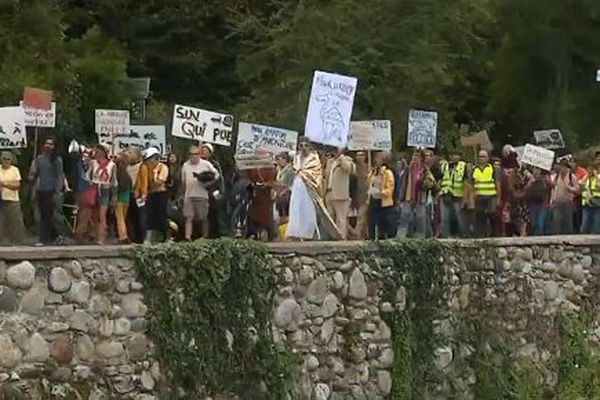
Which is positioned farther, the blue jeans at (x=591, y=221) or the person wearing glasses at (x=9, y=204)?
the blue jeans at (x=591, y=221)

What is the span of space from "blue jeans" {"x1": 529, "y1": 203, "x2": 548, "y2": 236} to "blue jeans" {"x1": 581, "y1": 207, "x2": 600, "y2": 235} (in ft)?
1.87

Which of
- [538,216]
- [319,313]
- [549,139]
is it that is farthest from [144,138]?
[549,139]

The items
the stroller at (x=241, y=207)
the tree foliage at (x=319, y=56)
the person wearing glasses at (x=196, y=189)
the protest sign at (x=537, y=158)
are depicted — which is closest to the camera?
the person wearing glasses at (x=196, y=189)

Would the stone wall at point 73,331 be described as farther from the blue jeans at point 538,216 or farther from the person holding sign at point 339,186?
the blue jeans at point 538,216

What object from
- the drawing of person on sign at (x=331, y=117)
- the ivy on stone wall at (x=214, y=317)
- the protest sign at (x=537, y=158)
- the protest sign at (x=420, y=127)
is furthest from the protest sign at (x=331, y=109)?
the protest sign at (x=537, y=158)

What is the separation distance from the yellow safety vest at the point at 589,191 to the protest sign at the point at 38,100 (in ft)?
24.7

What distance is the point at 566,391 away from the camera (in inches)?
723

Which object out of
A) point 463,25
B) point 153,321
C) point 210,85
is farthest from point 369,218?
point 210,85

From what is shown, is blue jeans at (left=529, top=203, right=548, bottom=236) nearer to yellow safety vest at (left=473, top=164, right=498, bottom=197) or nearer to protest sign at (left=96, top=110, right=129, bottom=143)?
yellow safety vest at (left=473, top=164, right=498, bottom=197)

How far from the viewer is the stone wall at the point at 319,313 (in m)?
11.8

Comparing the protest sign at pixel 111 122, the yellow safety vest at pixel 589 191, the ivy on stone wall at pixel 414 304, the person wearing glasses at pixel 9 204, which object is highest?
the protest sign at pixel 111 122

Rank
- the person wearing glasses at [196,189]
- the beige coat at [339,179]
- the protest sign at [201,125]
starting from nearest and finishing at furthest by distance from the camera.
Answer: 1. the person wearing glasses at [196,189]
2. the beige coat at [339,179]
3. the protest sign at [201,125]

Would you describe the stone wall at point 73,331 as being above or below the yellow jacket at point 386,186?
below

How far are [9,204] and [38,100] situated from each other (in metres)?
2.21
